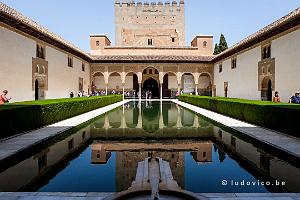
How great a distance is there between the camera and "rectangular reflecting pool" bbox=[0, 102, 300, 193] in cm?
395

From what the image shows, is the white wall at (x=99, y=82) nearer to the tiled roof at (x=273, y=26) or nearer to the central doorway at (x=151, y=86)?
the central doorway at (x=151, y=86)

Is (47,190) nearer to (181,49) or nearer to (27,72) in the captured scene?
(27,72)

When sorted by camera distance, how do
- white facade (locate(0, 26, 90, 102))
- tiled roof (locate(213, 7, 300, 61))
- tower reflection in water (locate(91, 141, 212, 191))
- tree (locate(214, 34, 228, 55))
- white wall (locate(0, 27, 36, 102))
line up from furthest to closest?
tree (locate(214, 34, 228, 55)) → white facade (locate(0, 26, 90, 102)) → white wall (locate(0, 27, 36, 102)) → tiled roof (locate(213, 7, 300, 61)) → tower reflection in water (locate(91, 141, 212, 191))

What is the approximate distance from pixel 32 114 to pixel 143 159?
15.5 ft

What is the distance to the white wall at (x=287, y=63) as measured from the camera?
13.4m

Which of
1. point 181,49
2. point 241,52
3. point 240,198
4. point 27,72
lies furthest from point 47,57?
point 181,49

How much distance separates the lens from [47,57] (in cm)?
1834

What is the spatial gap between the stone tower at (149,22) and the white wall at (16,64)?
2875cm

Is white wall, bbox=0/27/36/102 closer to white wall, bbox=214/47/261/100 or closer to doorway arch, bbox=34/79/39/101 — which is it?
doorway arch, bbox=34/79/39/101

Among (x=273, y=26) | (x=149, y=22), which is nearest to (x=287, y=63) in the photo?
(x=273, y=26)

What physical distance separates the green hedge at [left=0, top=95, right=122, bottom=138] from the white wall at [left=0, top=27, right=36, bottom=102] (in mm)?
3355

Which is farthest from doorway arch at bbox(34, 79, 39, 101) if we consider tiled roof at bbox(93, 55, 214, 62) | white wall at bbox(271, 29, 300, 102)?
white wall at bbox(271, 29, 300, 102)

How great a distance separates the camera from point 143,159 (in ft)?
17.4

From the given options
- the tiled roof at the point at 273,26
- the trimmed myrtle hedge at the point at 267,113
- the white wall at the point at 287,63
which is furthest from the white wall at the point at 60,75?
the white wall at the point at 287,63
